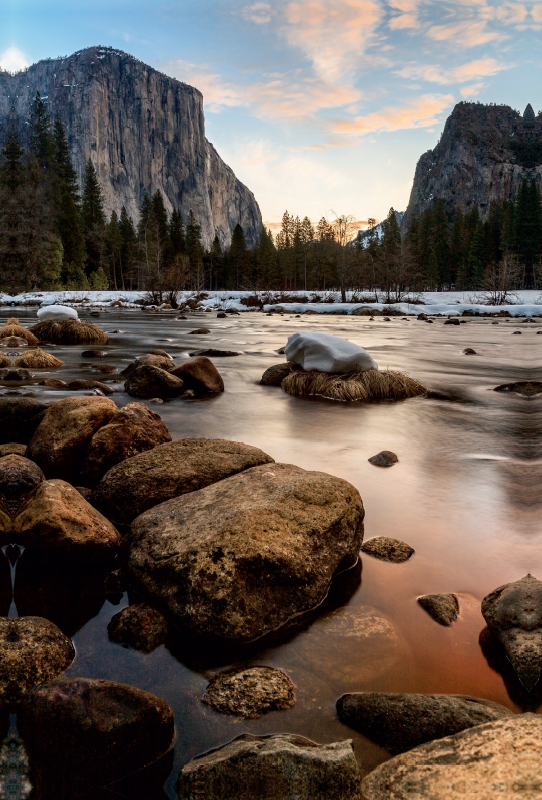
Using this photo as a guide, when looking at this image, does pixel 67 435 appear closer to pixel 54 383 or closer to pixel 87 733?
pixel 87 733

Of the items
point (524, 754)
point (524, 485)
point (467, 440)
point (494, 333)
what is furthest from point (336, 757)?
point (494, 333)

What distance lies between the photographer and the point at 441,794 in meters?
1.78

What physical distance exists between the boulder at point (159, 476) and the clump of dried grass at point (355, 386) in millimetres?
5205

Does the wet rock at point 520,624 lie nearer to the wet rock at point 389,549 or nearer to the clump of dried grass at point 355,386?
the wet rock at point 389,549

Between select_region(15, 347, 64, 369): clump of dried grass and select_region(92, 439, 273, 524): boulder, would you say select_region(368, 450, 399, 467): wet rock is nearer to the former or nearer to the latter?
select_region(92, 439, 273, 524): boulder

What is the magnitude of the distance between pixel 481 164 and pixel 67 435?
196 m

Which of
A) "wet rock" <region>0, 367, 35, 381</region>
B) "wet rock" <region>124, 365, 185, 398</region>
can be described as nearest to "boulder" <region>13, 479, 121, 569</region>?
"wet rock" <region>124, 365, 185, 398</region>

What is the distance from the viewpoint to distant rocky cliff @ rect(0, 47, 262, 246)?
161 metres

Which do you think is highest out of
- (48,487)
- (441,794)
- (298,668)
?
(48,487)

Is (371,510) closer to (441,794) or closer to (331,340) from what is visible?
(441,794)

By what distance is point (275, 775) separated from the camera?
1.93 m

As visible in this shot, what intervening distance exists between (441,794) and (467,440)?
5.63 m

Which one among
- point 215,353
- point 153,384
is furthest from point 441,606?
point 215,353

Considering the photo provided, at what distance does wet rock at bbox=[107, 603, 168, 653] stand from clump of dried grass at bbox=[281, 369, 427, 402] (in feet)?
22.8
